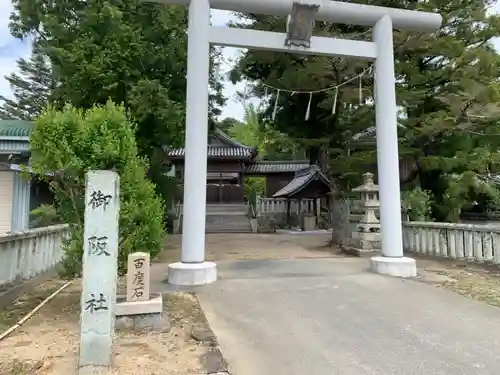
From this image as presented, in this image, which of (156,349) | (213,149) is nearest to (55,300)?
(156,349)

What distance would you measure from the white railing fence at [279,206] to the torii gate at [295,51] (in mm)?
14162

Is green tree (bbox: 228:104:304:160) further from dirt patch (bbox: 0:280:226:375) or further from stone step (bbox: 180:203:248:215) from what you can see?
dirt patch (bbox: 0:280:226:375)

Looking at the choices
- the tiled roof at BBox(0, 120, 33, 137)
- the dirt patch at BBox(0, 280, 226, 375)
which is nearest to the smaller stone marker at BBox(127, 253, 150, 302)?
the dirt patch at BBox(0, 280, 226, 375)

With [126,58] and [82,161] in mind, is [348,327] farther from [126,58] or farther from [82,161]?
[126,58]

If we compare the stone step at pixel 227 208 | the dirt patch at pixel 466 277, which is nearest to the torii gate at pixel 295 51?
the dirt patch at pixel 466 277

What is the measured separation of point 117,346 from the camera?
3.71m

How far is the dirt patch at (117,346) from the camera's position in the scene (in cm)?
321

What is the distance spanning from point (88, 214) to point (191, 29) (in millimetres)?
4528

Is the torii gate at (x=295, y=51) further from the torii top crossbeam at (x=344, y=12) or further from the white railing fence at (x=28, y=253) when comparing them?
the white railing fence at (x=28, y=253)

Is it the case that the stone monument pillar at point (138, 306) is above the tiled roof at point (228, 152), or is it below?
below

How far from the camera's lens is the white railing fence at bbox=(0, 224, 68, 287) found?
5.34 metres

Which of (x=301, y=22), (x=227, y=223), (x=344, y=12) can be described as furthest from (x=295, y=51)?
(x=227, y=223)

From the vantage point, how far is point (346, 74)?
10438 millimetres

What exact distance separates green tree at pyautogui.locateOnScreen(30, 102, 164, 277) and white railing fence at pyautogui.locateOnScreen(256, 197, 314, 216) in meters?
16.9
